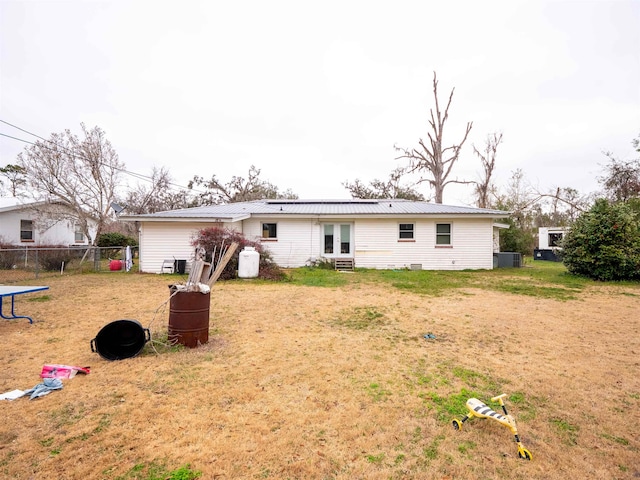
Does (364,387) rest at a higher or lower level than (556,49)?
lower

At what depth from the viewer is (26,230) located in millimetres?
21375

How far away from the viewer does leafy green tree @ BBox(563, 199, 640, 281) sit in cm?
1193

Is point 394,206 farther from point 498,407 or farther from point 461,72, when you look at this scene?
point 498,407

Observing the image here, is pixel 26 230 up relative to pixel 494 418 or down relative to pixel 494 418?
up

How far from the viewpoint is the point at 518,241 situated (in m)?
19.1

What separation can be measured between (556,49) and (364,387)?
16.8 m

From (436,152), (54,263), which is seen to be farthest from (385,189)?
(54,263)

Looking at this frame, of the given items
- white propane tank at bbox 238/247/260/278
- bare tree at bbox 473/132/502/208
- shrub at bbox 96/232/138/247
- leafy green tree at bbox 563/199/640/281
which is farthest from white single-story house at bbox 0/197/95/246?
bare tree at bbox 473/132/502/208

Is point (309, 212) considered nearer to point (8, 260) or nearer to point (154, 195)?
point (8, 260)

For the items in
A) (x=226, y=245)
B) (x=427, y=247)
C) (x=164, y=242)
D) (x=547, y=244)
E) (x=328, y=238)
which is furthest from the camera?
(x=547, y=244)

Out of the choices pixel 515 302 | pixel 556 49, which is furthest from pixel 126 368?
pixel 556 49

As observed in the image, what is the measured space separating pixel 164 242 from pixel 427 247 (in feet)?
40.9

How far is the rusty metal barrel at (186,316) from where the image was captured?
467 cm

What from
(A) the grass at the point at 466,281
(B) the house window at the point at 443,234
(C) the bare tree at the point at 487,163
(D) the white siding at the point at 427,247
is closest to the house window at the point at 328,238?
(D) the white siding at the point at 427,247
